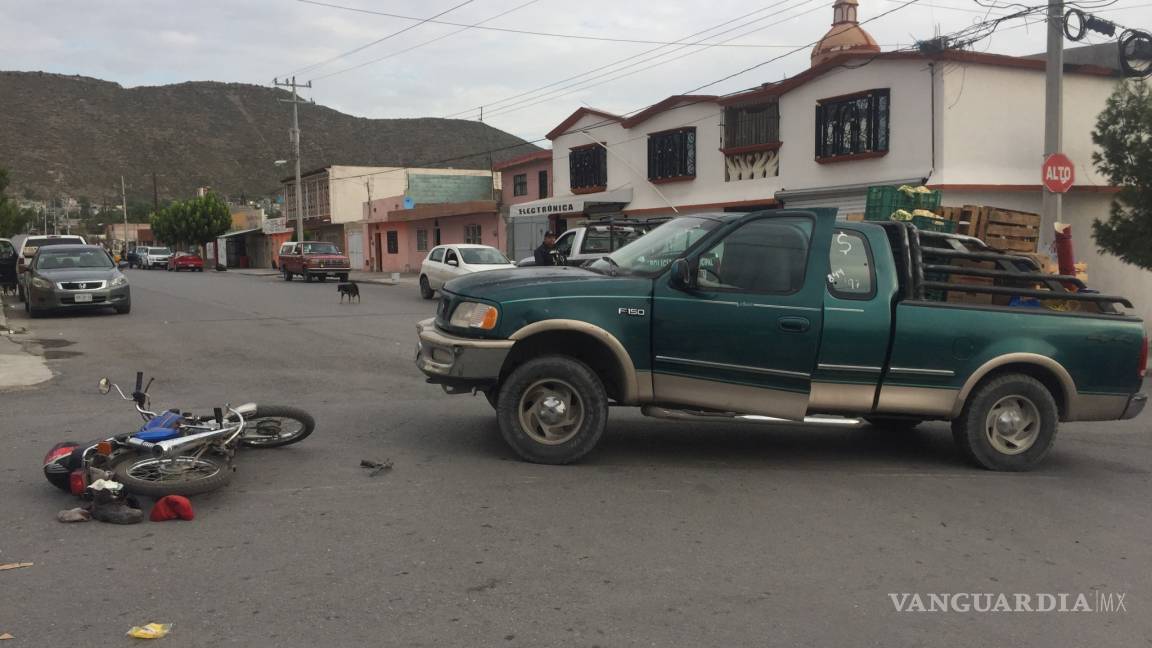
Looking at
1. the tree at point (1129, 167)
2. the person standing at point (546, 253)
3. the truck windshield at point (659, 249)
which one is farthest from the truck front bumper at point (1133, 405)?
the person standing at point (546, 253)

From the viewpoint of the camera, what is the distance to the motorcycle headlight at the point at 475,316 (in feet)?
20.4

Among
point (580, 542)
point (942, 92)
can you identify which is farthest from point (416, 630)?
point (942, 92)

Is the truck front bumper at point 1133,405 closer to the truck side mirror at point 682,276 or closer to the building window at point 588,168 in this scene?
the truck side mirror at point 682,276

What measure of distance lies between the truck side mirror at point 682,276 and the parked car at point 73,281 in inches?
602

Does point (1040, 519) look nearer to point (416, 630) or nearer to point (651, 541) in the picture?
point (651, 541)

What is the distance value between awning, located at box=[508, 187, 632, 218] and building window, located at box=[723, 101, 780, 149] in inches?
210

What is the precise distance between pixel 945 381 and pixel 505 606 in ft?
13.3

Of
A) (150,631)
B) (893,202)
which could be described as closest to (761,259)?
(150,631)

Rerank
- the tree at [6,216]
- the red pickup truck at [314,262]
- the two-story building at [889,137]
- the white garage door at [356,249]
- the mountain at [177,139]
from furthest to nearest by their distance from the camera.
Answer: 1. the mountain at [177,139]
2. the white garage door at [356,249]
3. the tree at [6,216]
4. the red pickup truck at [314,262]
5. the two-story building at [889,137]

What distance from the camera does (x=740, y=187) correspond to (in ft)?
85.9

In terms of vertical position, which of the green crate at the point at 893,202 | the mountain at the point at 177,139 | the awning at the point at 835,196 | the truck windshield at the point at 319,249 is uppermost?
the mountain at the point at 177,139

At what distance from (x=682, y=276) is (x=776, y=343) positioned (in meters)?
0.83

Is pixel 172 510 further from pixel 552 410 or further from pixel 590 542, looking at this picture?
pixel 552 410

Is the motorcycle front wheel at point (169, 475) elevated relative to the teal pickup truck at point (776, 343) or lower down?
lower down
